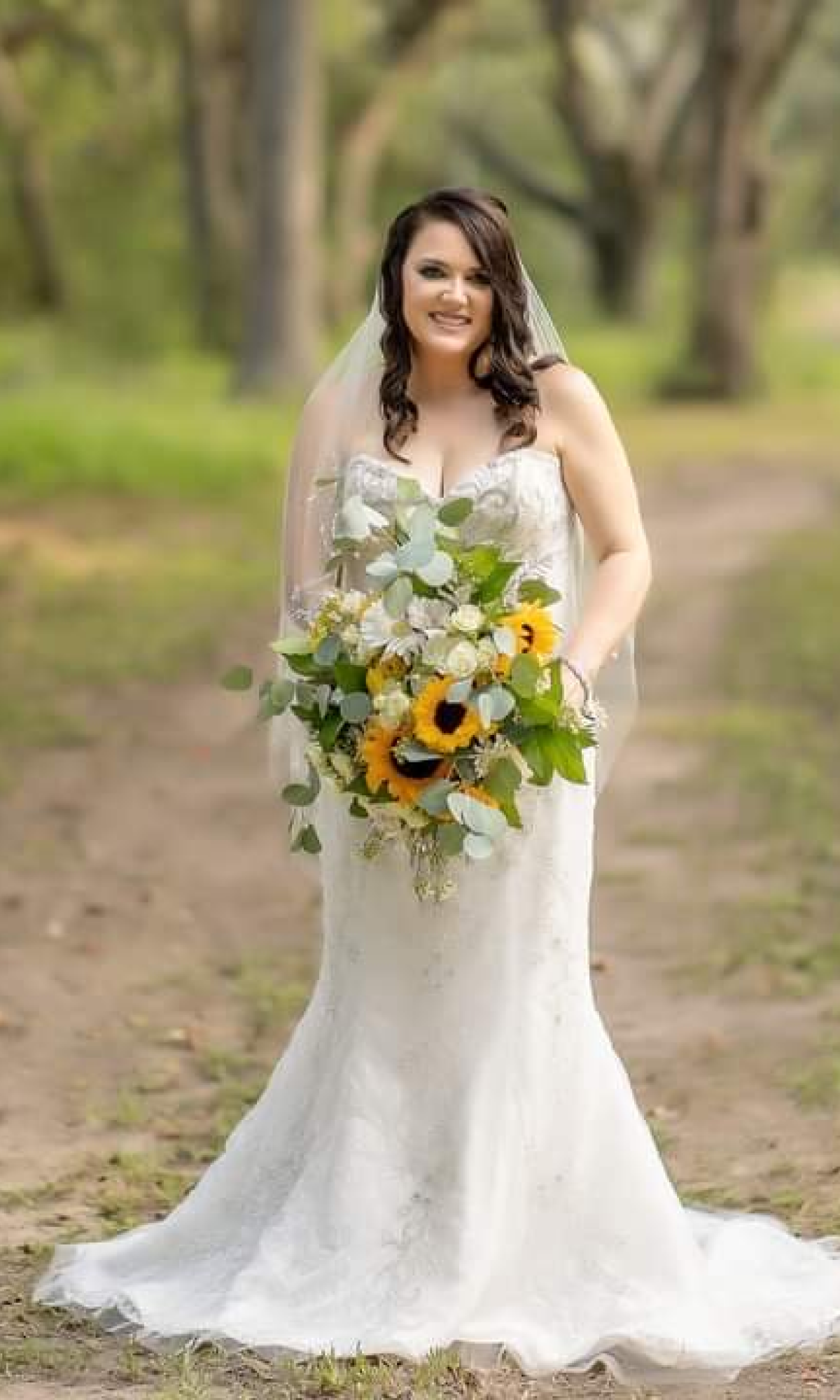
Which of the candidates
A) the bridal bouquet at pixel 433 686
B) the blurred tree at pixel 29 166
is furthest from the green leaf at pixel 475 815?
the blurred tree at pixel 29 166

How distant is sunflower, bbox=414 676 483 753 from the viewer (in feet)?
15.1

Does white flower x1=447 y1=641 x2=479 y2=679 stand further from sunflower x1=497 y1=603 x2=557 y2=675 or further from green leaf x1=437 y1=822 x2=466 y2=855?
green leaf x1=437 y1=822 x2=466 y2=855

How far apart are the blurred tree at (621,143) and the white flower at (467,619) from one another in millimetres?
29009

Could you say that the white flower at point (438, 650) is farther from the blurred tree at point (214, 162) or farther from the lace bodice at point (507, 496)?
the blurred tree at point (214, 162)

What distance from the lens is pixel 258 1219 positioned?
516 centimetres

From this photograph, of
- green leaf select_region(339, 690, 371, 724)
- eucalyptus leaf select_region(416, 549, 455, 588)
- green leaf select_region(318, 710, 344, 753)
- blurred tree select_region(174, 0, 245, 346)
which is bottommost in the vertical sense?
green leaf select_region(318, 710, 344, 753)

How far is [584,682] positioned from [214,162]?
2442 cm

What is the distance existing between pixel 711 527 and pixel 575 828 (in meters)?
12.7

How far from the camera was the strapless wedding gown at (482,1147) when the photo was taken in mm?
4879

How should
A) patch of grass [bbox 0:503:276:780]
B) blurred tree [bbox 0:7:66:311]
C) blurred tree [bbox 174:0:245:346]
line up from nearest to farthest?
patch of grass [bbox 0:503:276:780] → blurred tree [bbox 174:0:245:346] → blurred tree [bbox 0:7:66:311]

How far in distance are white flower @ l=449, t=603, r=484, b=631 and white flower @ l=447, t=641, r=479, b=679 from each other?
4 cm

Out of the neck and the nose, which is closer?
the nose

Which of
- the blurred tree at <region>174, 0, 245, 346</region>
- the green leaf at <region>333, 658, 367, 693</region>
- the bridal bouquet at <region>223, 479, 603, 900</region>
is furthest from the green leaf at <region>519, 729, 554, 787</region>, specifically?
the blurred tree at <region>174, 0, 245, 346</region>

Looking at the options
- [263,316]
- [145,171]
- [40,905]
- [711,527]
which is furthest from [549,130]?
[40,905]
